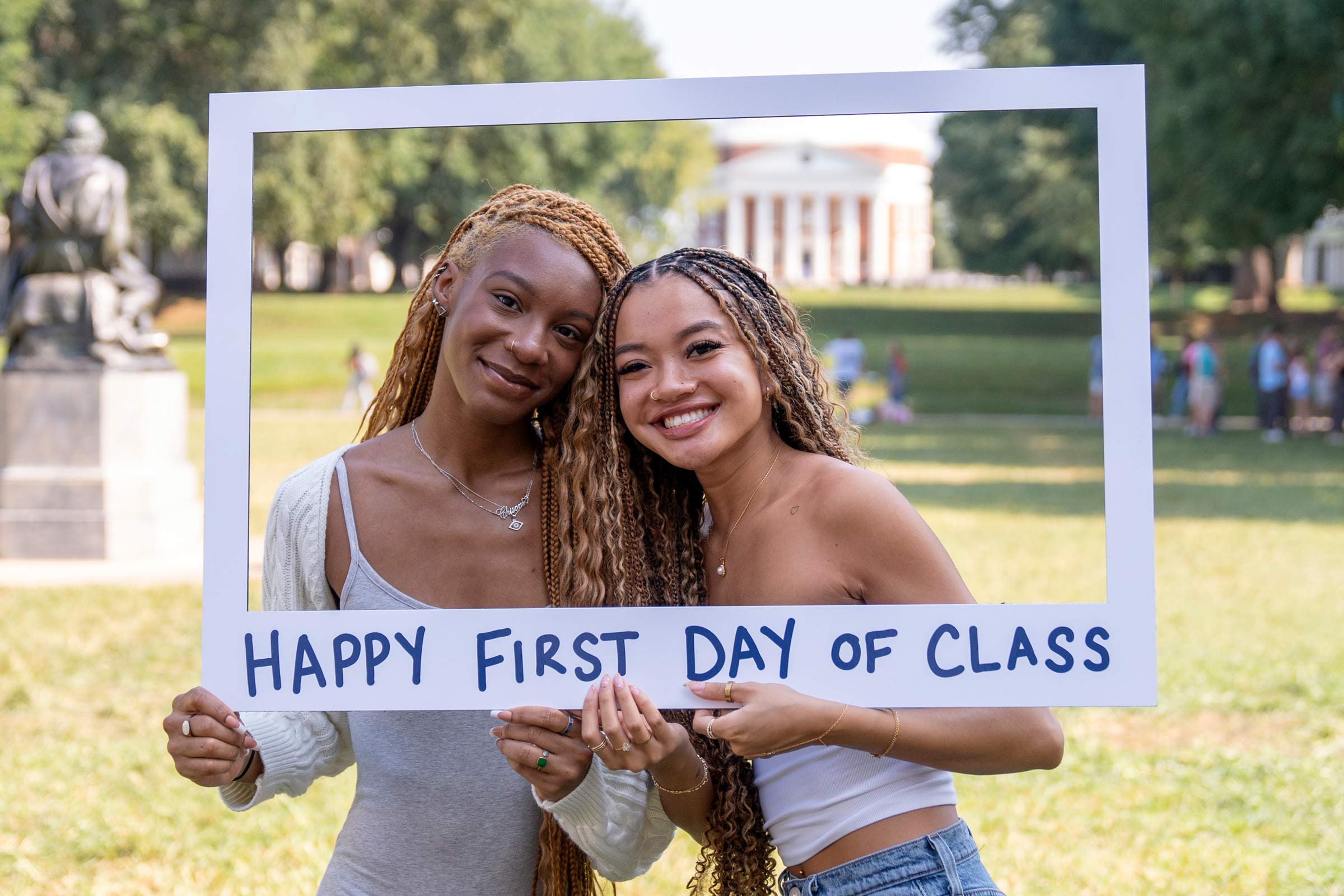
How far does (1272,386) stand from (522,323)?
1928 centimetres

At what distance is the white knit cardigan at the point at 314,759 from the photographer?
188cm

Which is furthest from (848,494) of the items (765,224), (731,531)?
A: (765,224)

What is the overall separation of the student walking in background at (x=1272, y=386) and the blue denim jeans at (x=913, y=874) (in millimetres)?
18315

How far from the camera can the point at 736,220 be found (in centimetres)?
684

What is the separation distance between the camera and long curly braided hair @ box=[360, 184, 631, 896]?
196 cm

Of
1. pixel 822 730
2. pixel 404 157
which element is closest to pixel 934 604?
pixel 822 730

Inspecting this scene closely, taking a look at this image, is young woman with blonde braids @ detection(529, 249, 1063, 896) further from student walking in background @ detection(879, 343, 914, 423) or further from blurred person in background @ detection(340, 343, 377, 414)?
student walking in background @ detection(879, 343, 914, 423)

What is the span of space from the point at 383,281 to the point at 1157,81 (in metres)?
13.8

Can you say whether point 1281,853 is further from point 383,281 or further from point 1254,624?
point 383,281

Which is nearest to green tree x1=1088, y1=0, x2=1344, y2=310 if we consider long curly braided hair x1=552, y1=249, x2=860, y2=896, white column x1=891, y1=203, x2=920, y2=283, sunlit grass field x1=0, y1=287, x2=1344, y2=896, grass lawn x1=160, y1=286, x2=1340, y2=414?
grass lawn x1=160, y1=286, x2=1340, y2=414

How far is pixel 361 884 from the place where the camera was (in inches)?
79.4

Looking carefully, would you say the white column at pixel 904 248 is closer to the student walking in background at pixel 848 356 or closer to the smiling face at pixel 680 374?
the smiling face at pixel 680 374

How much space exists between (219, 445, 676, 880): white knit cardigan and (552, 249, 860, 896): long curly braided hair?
0.12m

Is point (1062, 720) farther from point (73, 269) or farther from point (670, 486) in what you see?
point (73, 269)
